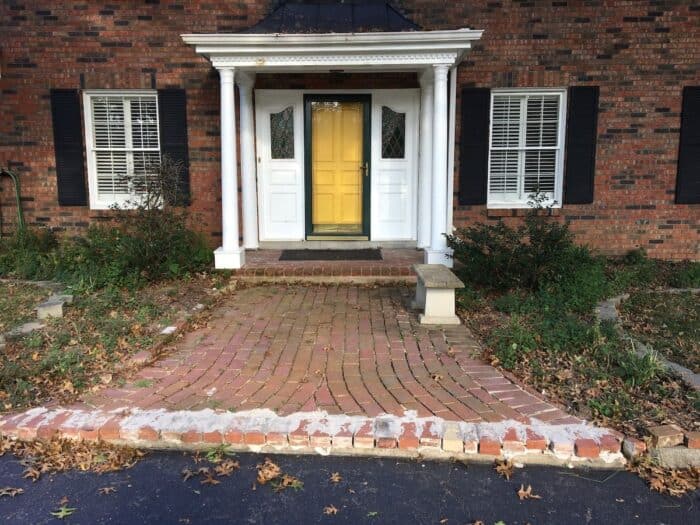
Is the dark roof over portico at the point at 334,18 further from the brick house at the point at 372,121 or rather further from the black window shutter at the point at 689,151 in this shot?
the black window shutter at the point at 689,151

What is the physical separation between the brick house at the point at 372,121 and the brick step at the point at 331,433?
4786 millimetres

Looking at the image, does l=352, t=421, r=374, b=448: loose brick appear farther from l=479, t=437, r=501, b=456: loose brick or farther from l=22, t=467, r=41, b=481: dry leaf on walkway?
l=22, t=467, r=41, b=481: dry leaf on walkway

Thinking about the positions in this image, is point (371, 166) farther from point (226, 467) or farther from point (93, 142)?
point (226, 467)

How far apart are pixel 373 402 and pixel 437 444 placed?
0.58 m

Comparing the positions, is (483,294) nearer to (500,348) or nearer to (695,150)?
(500,348)

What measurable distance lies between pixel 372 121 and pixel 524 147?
2.16 metres

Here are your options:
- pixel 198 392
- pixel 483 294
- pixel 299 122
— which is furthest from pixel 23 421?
pixel 299 122

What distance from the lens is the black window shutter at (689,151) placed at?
7.84m

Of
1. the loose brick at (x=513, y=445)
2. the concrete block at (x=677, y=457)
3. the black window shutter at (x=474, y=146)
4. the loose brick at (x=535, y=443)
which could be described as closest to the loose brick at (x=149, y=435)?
the loose brick at (x=513, y=445)

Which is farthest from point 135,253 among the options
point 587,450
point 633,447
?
point 633,447

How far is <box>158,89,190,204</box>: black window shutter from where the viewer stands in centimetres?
788

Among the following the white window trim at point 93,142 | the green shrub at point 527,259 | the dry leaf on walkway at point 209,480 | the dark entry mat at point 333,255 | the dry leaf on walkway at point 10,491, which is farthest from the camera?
the white window trim at point 93,142

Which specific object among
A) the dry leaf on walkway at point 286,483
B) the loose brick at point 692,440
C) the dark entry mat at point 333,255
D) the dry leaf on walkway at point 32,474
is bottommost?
the dry leaf on walkway at point 286,483

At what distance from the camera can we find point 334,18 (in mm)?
7320
